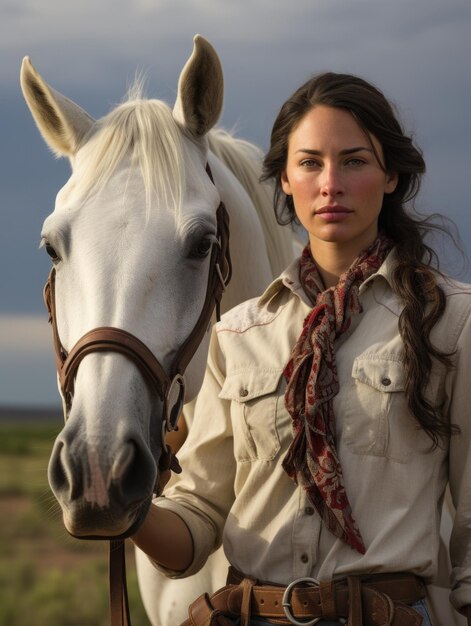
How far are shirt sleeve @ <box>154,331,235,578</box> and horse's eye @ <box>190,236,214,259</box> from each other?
421 millimetres

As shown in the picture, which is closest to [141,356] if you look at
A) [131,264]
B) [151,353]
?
[151,353]

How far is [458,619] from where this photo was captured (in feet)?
8.91

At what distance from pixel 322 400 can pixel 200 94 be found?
3.34ft

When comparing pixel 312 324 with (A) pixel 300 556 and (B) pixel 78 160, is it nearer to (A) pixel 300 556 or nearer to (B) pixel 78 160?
(A) pixel 300 556

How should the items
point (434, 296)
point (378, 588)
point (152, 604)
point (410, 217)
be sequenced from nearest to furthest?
point (378, 588) < point (434, 296) < point (410, 217) < point (152, 604)

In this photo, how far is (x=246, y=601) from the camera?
89.1 inches

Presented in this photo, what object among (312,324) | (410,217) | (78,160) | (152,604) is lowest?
(152,604)

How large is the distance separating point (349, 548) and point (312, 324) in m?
0.56

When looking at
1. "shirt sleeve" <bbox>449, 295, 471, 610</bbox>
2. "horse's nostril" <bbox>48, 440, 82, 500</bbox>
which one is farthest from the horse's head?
"shirt sleeve" <bbox>449, 295, 471, 610</bbox>

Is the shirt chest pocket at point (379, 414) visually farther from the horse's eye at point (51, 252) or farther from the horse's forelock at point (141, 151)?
the horse's eye at point (51, 252)

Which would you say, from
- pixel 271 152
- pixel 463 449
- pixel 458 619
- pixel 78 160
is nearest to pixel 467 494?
pixel 463 449

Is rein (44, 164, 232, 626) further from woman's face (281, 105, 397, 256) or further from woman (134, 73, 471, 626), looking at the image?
woman's face (281, 105, 397, 256)

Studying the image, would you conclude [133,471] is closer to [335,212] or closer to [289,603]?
[289,603]

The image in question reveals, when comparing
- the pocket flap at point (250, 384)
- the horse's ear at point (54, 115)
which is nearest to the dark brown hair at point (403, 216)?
the pocket flap at point (250, 384)
